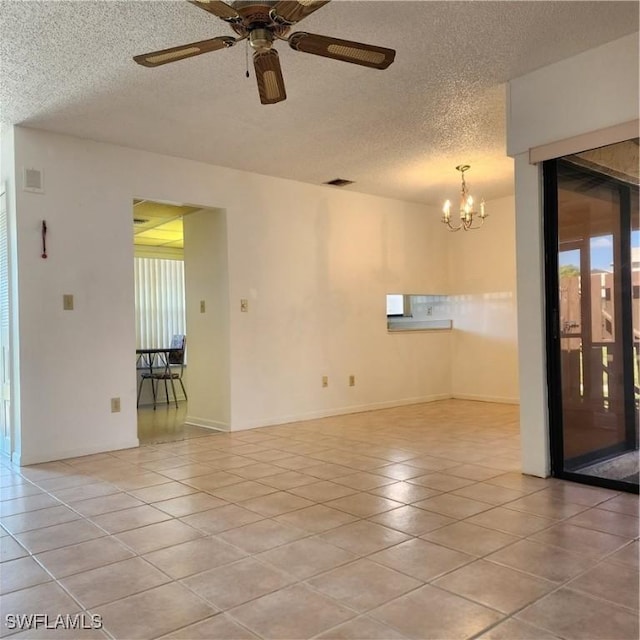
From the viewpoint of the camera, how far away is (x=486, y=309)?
7203 millimetres

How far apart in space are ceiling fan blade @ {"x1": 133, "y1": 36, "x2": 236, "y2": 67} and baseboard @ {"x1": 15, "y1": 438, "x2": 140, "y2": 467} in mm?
3086

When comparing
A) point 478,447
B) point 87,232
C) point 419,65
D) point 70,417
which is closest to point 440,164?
point 419,65

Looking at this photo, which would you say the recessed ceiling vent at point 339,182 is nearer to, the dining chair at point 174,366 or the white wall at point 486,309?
the white wall at point 486,309

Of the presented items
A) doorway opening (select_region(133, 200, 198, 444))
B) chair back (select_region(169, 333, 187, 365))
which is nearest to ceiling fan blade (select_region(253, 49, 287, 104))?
doorway opening (select_region(133, 200, 198, 444))

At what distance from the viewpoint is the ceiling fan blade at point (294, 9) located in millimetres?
2100

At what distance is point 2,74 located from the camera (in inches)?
128

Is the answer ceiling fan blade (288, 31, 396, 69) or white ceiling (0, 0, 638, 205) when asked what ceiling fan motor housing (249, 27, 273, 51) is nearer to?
ceiling fan blade (288, 31, 396, 69)

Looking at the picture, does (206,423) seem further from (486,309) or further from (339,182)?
(486,309)

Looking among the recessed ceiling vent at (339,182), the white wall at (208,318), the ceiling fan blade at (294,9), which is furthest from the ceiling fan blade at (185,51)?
the recessed ceiling vent at (339,182)

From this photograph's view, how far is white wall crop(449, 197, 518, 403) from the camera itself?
6.95 metres

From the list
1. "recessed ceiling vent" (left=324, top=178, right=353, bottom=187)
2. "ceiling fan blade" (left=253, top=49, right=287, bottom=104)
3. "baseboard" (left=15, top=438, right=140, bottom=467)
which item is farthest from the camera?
"recessed ceiling vent" (left=324, top=178, right=353, bottom=187)

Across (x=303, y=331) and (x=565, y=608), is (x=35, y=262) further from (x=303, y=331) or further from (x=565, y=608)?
(x=565, y=608)

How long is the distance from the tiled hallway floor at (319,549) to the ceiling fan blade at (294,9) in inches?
87.2

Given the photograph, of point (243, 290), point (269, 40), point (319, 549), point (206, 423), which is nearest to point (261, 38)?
point (269, 40)
